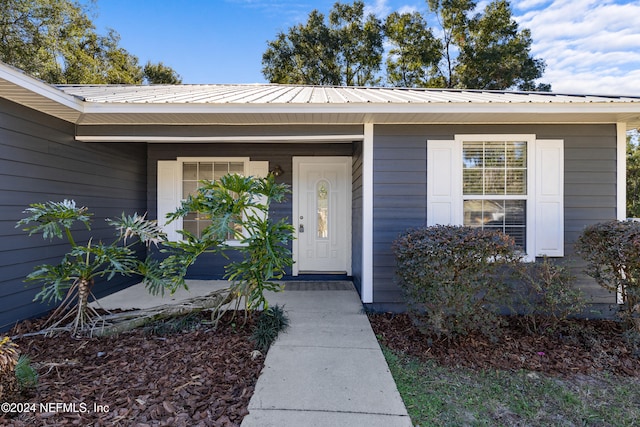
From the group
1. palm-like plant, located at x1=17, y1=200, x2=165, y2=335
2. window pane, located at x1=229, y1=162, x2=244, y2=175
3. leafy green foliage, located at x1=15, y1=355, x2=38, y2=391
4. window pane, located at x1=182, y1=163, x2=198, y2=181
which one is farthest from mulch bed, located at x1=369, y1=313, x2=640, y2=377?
window pane, located at x1=182, y1=163, x2=198, y2=181

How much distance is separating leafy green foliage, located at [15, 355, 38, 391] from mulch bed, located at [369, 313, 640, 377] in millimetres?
2848

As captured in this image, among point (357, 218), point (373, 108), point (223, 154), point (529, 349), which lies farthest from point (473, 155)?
point (223, 154)

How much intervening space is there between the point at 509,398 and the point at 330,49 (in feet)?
52.5

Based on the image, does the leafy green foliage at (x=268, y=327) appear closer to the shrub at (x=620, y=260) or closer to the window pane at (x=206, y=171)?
the window pane at (x=206, y=171)

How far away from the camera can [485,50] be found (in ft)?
45.1

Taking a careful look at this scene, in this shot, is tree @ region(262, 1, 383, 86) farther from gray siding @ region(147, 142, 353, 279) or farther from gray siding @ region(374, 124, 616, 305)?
gray siding @ region(374, 124, 616, 305)

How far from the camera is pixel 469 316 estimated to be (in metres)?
3.03

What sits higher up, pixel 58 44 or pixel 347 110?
pixel 58 44

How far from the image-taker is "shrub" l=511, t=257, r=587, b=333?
323cm

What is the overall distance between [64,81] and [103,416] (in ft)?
49.1

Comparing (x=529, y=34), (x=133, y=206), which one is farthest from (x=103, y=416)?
(x=529, y=34)

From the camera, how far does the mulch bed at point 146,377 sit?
79.3 inches

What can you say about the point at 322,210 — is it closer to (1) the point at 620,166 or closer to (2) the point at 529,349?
(2) the point at 529,349

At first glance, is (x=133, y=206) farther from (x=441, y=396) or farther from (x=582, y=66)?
(x=582, y=66)
